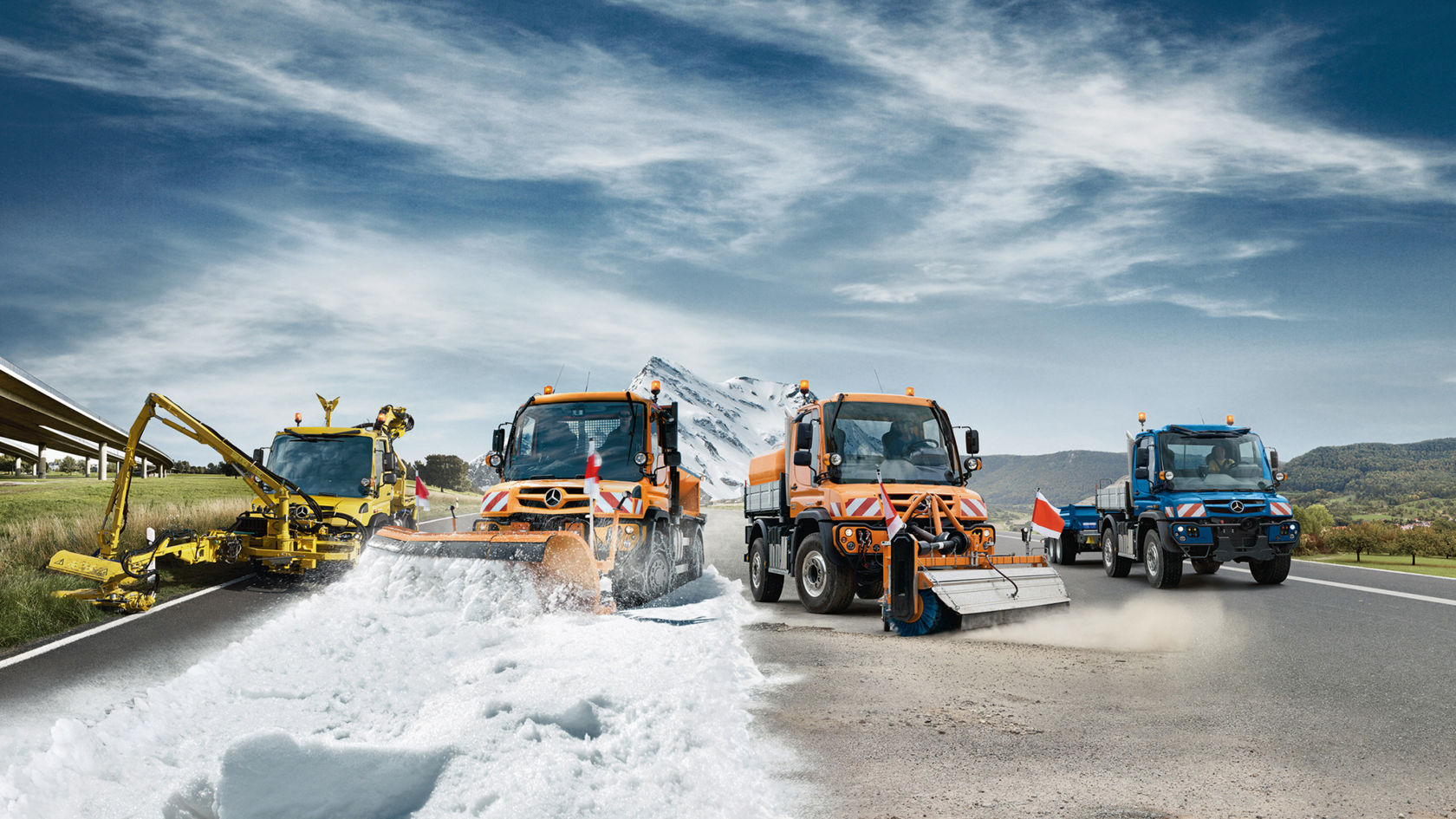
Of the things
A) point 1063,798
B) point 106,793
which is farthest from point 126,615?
point 1063,798

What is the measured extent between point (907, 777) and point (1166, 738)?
2231mm

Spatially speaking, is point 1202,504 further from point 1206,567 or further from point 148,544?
point 148,544

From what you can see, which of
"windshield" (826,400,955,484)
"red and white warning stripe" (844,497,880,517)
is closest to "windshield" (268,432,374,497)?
"windshield" (826,400,955,484)

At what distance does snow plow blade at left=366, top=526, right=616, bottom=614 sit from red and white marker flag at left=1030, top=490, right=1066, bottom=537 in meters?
5.70

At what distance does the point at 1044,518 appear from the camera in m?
12.4

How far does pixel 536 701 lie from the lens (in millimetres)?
6324

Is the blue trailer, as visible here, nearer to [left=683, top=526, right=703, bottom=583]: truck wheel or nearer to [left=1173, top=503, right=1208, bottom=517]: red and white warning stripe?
[left=1173, top=503, right=1208, bottom=517]: red and white warning stripe

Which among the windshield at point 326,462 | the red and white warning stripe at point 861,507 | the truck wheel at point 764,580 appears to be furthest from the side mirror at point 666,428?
the windshield at point 326,462

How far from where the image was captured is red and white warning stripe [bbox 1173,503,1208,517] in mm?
16984

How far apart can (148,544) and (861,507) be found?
9.60 meters

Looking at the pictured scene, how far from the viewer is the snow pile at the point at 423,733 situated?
4.78 m

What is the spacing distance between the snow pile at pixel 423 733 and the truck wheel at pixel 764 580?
4.93 meters

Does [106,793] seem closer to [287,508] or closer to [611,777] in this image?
[611,777]

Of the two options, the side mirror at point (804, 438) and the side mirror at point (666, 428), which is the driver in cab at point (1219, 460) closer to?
the side mirror at point (804, 438)
